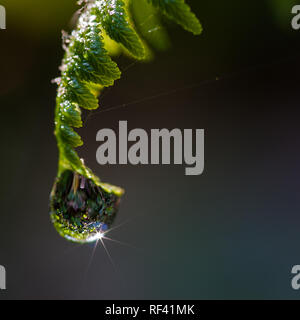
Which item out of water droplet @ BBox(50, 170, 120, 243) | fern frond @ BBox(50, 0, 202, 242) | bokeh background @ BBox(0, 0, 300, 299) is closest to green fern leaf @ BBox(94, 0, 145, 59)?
fern frond @ BBox(50, 0, 202, 242)

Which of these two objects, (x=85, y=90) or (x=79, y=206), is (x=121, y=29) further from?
(x=79, y=206)

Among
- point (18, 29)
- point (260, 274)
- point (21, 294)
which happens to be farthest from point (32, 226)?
point (260, 274)

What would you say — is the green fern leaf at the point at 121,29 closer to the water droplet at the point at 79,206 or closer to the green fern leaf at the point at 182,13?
the green fern leaf at the point at 182,13

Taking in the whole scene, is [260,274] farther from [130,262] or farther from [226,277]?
[130,262]

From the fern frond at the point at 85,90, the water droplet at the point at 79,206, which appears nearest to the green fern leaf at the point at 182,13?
the fern frond at the point at 85,90

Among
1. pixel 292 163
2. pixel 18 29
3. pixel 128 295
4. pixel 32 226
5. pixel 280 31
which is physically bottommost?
pixel 128 295

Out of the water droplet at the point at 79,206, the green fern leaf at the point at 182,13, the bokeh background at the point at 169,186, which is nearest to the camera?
the green fern leaf at the point at 182,13
